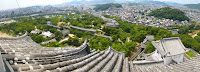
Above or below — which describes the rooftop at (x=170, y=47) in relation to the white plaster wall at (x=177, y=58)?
above

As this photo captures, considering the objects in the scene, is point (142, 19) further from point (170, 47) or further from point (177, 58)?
point (177, 58)

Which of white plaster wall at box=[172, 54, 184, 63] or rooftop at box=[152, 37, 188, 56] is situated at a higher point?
rooftop at box=[152, 37, 188, 56]

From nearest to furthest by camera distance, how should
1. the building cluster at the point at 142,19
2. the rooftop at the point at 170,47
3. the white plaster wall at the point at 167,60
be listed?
the white plaster wall at the point at 167,60
the rooftop at the point at 170,47
the building cluster at the point at 142,19

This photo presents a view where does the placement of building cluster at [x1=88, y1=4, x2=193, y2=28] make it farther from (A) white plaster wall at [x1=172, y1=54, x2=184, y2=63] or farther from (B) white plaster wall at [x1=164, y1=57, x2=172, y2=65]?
(B) white plaster wall at [x1=164, y1=57, x2=172, y2=65]

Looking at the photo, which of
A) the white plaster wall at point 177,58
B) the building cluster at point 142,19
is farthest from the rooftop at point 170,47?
the building cluster at point 142,19

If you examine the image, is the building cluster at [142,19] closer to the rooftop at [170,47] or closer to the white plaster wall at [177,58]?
the rooftop at [170,47]

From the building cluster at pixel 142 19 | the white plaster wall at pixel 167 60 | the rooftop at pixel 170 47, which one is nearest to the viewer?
the white plaster wall at pixel 167 60

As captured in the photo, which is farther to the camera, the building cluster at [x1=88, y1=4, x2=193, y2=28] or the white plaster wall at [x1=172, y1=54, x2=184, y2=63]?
the building cluster at [x1=88, y1=4, x2=193, y2=28]

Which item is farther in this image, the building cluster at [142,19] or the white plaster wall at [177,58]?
the building cluster at [142,19]

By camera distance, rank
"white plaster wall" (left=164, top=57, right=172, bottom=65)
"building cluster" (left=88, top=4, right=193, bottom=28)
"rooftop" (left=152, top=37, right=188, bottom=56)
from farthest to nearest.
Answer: "building cluster" (left=88, top=4, right=193, bottom=28)
"rooftop" (left=152, top=37, right=188, bottom=56)
"white plaster wall" (left=164, top=57, right=172, bottom=65)

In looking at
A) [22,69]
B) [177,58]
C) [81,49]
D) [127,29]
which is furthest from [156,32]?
[22,69]

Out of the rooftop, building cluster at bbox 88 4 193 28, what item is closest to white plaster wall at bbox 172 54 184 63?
the rooftop
